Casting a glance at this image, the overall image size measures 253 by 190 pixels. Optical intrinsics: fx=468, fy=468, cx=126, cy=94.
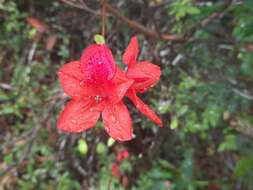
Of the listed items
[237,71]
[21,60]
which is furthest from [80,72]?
[21,60]

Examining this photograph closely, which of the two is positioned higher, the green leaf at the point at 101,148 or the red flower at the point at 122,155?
the green leaf at the point at 101,148

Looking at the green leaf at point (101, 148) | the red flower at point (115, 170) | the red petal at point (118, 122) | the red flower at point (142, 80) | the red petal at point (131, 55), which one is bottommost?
the red flower at point (115, 170)

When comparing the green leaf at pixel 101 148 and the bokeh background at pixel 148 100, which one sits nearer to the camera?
the bokeh background at pixel 148 100

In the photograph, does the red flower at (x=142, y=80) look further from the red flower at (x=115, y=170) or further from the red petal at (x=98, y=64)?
the red flower at (x=115, y=170)

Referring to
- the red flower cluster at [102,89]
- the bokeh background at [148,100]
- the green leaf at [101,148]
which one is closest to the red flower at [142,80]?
the red flower cluster at [102,89]

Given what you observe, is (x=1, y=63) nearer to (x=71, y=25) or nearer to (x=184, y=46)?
(x=71, y=25)

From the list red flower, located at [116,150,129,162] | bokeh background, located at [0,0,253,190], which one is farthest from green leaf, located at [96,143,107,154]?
red flower, located at [116,150,129,162]
